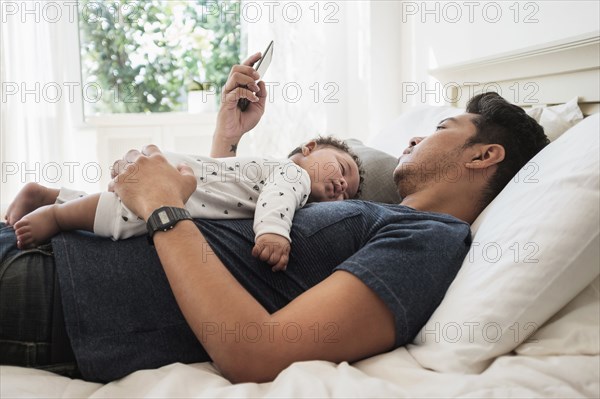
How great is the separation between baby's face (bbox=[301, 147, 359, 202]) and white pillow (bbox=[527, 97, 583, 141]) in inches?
20.9

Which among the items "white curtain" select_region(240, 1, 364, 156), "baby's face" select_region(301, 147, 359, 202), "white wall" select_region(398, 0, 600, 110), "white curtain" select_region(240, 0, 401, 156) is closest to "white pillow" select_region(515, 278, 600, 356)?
"baby's face" select_region(301, 147, 359, 202)

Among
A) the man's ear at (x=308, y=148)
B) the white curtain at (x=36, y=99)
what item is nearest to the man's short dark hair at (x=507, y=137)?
the man's ear at (x=308, y=148)

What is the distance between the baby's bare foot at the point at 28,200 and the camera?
139 centimetres

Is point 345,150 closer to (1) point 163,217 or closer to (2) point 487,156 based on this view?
(2) point 487,156

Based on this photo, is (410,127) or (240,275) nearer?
(240,275)

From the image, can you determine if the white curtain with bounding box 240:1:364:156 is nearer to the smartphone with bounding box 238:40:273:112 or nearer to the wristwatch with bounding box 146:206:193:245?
the smartphone with bounding box 238:40:273:112

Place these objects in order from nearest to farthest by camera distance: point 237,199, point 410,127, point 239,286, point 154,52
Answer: point 239,286
point 237,199
point 410,127
point 154,52

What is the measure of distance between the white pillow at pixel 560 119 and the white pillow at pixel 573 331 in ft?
2.10

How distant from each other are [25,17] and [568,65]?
315cm

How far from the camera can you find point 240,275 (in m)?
1.15

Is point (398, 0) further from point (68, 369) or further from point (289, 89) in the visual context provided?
point (68, 369)

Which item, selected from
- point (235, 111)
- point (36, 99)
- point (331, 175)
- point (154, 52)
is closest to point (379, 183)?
point (331, 175)

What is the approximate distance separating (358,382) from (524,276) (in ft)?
1.11

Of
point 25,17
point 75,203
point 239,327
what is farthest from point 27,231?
point 25,17
